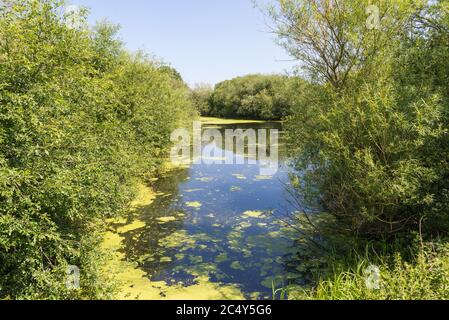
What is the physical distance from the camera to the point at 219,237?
348 inches

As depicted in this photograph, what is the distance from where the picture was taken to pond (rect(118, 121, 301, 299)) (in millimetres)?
6812

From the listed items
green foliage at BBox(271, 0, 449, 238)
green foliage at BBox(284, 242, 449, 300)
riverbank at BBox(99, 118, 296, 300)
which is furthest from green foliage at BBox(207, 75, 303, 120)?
green foliage at BBox(284, 242, 449, 300)

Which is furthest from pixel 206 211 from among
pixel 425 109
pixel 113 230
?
pixel 425 109

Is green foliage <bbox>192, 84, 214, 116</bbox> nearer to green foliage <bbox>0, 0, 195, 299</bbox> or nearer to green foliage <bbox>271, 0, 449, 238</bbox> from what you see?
green foliage <bbox>271, 0, 449, 238</bbox>

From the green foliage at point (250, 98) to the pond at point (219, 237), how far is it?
109ft

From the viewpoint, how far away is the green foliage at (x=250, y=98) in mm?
49194

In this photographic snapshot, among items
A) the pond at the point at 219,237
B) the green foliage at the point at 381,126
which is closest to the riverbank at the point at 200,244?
the pond at the point at 219,237

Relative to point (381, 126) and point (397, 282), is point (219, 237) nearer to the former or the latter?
point (397, 282)

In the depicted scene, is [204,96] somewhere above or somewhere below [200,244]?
above

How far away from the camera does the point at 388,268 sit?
5695 millimetres

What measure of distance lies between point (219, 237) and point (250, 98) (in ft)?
148

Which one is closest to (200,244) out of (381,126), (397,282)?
(397,282)

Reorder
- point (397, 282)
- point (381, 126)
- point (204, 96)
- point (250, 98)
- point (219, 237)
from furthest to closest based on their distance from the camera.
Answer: point (204, 96)
point (250, 98)
point (219, 237)
point (381, 126)
point (397, 282)

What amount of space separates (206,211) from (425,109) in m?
7.53
